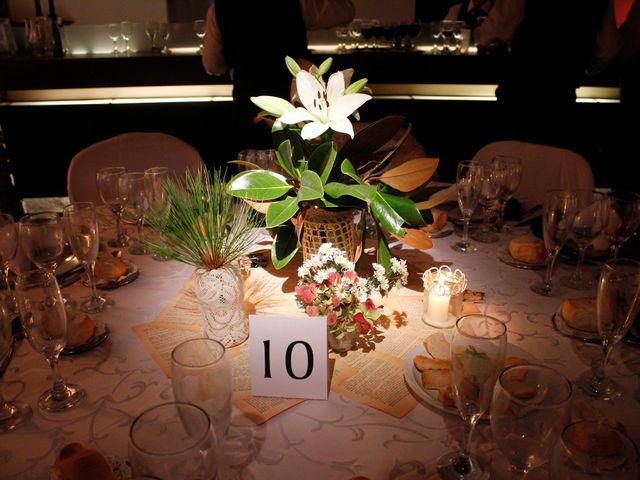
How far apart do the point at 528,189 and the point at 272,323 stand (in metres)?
1.41

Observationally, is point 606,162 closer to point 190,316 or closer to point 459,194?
point 459,194

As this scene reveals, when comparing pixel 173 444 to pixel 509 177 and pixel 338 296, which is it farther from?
pixel 509 177

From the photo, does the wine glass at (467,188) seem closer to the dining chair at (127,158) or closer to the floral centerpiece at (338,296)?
the floral centerpiece at (338,296)

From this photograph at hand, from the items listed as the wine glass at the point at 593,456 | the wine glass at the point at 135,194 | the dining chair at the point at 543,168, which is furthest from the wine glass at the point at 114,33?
the wine glass at the point at 593,456

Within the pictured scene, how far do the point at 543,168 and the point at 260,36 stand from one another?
148 cm

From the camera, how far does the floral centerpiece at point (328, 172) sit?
3.23ft

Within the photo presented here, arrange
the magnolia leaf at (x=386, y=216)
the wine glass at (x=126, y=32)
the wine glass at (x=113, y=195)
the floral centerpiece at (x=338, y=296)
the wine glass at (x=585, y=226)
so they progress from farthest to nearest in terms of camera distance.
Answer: the wine glass at (x=126, y=32)
the wine glass at (x=113, y=195)
the wine glass at (x=585, y=226)
the magnolia leaf at (x=386, y=216)
the floral centerpiece at (x=338, y=296)

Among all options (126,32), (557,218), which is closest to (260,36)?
(126,32)

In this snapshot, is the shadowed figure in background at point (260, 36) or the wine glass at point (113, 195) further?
the shadowed figure in background at point (260, 36)

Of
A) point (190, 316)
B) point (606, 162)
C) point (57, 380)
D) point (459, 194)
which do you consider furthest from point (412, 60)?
point (57, 380)

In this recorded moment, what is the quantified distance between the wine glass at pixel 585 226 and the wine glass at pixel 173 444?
920 millimetres

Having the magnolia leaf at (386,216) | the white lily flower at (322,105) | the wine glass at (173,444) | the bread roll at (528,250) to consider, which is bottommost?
the bread roll at (528,250)

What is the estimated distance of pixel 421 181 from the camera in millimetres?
1077

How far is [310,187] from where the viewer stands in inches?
38.7
